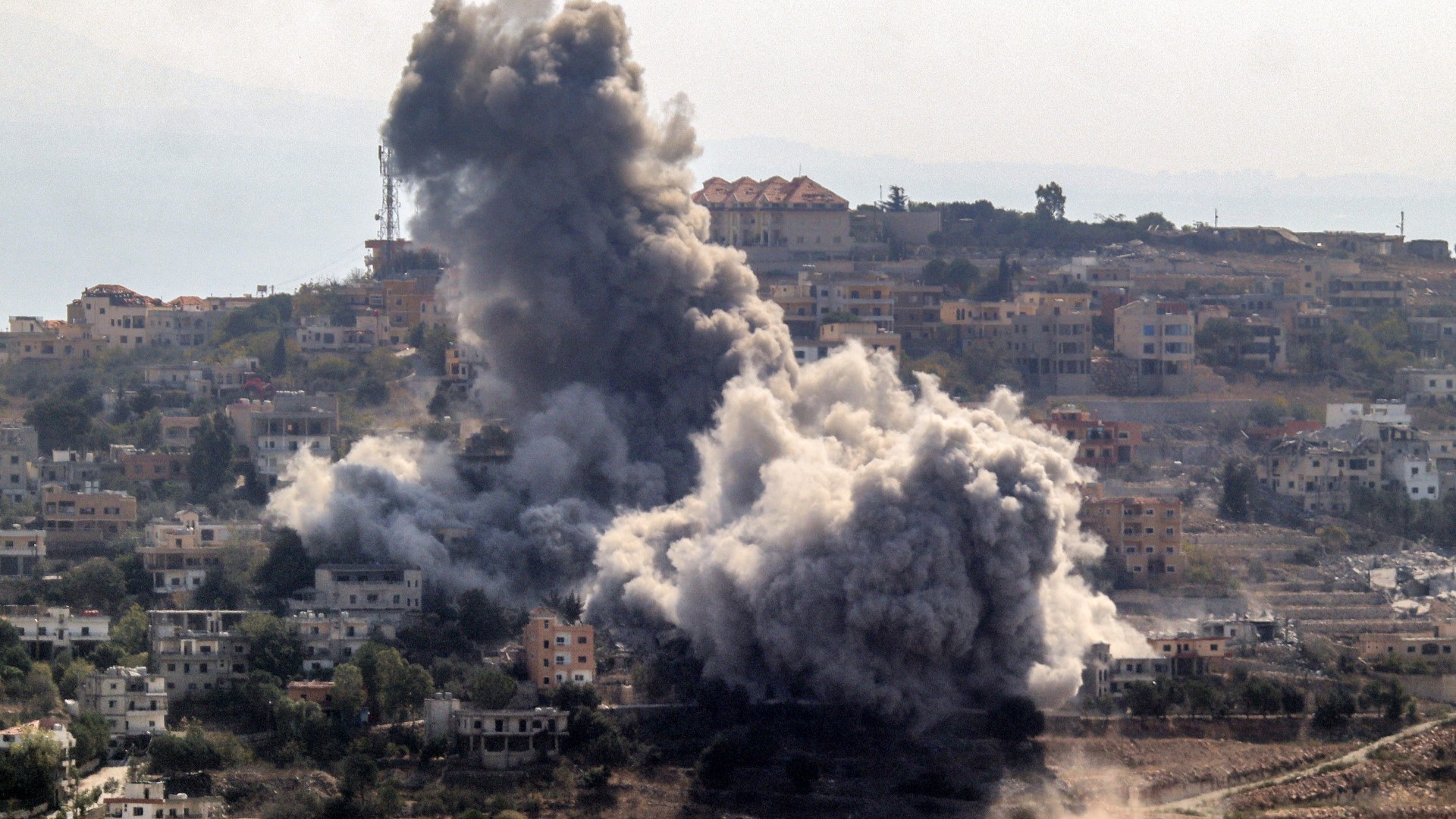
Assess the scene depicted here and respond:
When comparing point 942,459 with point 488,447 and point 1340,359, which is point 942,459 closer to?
point 488,447

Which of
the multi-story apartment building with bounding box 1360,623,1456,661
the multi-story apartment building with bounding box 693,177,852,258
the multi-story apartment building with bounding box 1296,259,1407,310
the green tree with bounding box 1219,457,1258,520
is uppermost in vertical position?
the multi-story apartment building with bounding box 693,177,852,258

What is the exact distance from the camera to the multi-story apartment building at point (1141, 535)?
6856cm

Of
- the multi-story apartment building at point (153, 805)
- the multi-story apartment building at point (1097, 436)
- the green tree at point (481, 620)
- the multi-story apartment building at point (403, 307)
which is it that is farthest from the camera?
the multi-story apartment building at point (403, 307)

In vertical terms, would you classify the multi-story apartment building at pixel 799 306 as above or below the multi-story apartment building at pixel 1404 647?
above

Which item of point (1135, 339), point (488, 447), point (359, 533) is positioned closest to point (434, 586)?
point (359, 533)

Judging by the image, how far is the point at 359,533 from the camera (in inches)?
2544

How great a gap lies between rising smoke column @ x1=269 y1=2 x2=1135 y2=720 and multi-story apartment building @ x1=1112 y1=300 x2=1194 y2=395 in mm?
10310

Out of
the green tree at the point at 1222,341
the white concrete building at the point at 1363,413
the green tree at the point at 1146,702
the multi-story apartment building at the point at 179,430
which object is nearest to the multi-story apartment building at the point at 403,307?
the multi-story apartment building at the point at 179,430

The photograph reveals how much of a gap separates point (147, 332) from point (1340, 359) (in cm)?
3475

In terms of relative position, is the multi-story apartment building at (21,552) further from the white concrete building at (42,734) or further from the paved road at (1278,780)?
the paved road at (1278,780)

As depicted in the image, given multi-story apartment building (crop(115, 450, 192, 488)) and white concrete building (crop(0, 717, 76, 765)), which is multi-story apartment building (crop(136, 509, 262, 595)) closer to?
multi-story apartment building (crop(115, 450, 192, 488))

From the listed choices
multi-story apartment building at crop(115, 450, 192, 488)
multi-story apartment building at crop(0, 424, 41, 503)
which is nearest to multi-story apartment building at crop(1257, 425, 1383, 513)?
multi-story apartment building at crop(115, 450, 192, 488)

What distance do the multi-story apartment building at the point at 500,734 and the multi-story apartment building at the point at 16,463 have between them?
698 inches

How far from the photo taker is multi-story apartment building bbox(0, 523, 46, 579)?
65.6 meters
